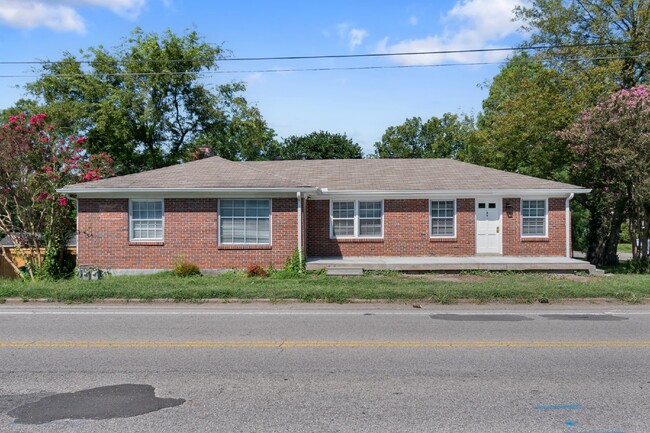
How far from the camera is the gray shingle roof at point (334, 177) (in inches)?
724

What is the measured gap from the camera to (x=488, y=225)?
67.5 ft

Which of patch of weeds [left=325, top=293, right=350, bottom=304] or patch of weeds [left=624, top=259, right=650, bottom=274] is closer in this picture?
patch of weeds [left=325, top=293, right=350, bottom=304]

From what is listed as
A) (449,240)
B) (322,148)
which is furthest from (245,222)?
(322,148)

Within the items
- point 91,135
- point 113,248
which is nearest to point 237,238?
point 113,248

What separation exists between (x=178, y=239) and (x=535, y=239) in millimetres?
12543

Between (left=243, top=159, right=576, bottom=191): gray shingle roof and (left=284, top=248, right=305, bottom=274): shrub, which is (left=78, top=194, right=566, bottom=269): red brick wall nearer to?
(left=284, top=248, right=305, bottom=274): shrub

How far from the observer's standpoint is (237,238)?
730 inches

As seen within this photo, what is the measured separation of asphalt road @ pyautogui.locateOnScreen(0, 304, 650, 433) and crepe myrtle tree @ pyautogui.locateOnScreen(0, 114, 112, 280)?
30.3 ft

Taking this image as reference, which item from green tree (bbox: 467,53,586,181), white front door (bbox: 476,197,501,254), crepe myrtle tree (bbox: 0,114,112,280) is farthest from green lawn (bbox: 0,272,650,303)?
green tree (bbox: 467,53,586,181)

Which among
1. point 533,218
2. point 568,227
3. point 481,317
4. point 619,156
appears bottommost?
point 481,317

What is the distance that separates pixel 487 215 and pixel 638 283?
6838 mm

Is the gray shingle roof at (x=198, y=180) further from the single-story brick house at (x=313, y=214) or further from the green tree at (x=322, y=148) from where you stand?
the green tree at (x=322, y=148)

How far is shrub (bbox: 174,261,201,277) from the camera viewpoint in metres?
17.4

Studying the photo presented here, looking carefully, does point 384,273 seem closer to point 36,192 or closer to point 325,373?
point 325,373
